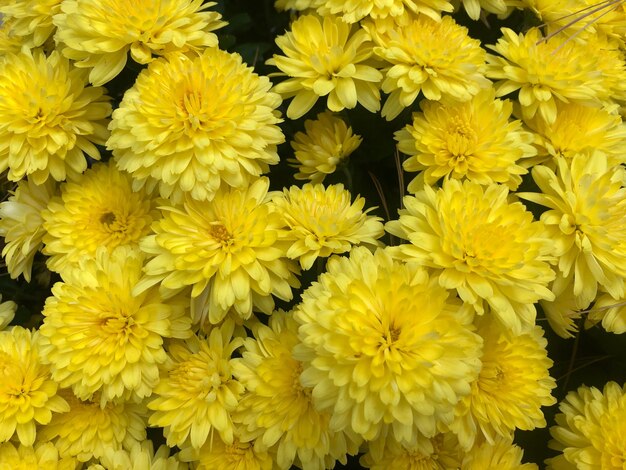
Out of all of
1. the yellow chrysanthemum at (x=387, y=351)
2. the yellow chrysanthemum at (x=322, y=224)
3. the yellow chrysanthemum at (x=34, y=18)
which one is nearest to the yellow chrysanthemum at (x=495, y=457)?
the yellow chrysanthemum at (x=387, y=351)

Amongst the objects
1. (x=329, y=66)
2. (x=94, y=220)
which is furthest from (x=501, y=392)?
(x=94, y=220)

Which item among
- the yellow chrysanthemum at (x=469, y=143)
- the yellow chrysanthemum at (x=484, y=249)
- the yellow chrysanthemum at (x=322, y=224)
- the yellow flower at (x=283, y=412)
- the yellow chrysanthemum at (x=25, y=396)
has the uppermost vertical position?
the yellow chrysanthemum at (x=469, y=143)

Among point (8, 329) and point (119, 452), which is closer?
point (119, 452)

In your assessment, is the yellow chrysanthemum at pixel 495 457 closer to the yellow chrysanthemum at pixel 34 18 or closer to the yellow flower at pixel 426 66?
the yellow flower at pixel 426 66

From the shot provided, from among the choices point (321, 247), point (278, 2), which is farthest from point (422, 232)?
point (278, 2)

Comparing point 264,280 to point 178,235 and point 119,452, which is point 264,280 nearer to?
point 178,235

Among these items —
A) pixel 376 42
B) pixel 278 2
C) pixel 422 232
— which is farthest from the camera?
pixel 278 2
